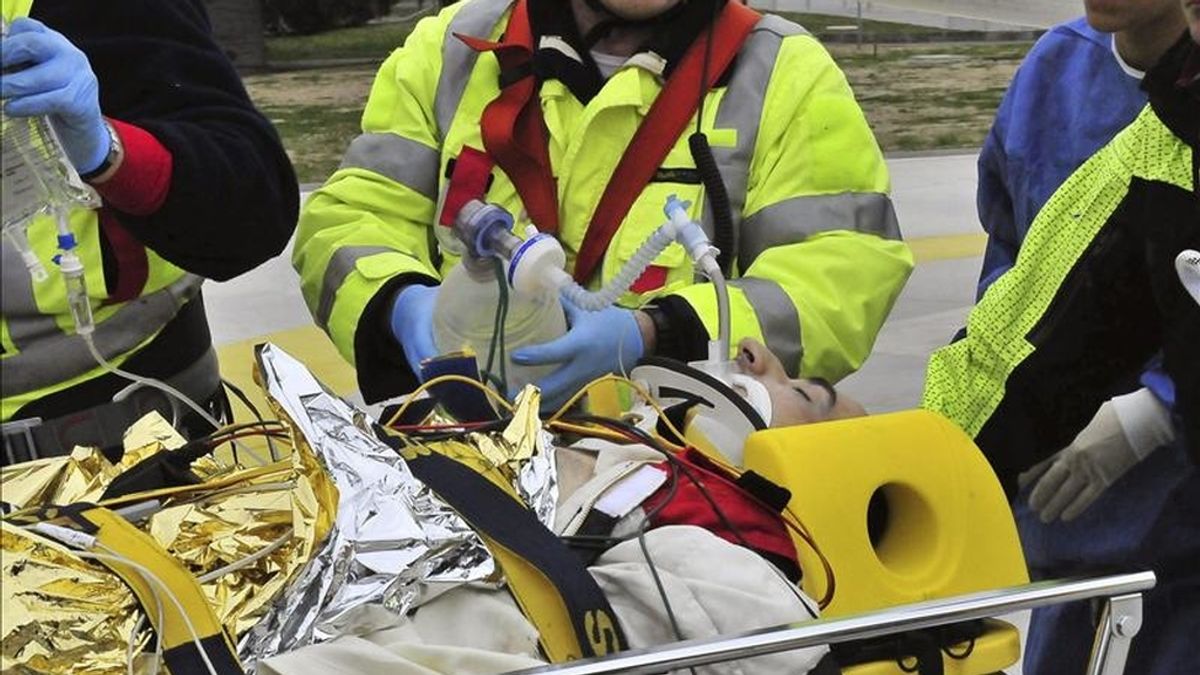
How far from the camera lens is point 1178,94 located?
1501 millimetres

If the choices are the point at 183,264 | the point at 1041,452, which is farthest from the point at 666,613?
the point at 183,264

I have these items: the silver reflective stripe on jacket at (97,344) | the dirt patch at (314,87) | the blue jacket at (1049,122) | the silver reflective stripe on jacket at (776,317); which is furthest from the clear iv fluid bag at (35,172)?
the dirt patch at (314,87)

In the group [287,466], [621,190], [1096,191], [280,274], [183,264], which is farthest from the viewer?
[280,274]

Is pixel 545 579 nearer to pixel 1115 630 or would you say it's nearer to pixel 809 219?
pixel 1115 630

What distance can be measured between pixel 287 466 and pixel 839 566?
51 cm

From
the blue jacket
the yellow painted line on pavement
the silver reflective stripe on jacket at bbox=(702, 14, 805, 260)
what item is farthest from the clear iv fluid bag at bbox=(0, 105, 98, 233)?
the yellow painted line on pavement

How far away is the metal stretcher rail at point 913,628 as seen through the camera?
3.72 feet

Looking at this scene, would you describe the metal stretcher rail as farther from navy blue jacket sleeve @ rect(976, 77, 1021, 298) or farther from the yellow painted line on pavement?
the yellow painted line on pavement

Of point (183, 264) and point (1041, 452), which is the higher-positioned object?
point (183, 264)

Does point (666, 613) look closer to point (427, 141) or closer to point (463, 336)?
point (463, 336)

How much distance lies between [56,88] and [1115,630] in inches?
43.3

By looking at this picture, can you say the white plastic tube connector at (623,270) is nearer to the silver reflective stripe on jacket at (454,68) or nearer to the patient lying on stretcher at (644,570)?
the patient lying on stretcher at (644,570)

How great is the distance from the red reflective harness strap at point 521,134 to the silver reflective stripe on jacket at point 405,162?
12 cm

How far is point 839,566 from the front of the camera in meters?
1.36
